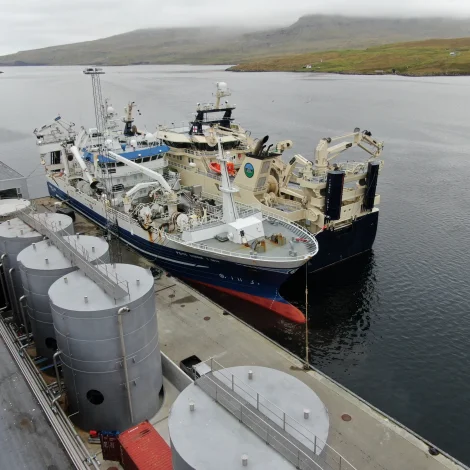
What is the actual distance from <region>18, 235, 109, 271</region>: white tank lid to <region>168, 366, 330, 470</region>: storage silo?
30.3 ft

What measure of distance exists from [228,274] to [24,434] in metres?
22.3

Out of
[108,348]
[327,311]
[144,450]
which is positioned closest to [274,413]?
[144,450]

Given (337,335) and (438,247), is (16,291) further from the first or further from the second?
(438,247)

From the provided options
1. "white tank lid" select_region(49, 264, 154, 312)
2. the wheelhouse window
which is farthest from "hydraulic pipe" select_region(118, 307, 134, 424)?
the wheelhouse window

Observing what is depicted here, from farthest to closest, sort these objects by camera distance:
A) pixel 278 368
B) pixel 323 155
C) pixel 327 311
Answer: pixel 323 155 < pixel 327 311 < pixel 278 368

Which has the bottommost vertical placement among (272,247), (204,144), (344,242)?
(344,242)

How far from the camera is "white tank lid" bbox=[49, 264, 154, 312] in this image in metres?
15.0

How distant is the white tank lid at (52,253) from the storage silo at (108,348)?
5.67 feet

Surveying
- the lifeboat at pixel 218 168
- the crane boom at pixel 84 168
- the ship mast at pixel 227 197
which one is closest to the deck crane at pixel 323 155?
the lifeboat at pixel 218 168

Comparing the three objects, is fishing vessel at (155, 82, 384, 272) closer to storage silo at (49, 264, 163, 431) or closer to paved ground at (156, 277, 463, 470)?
paved ground at (156, 277, 463, 470)

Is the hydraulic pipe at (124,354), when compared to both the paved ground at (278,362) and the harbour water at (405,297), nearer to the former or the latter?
the paved ground at (278,362)

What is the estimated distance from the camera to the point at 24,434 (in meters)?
12.2

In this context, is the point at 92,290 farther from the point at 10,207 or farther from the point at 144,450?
the point at 10,207

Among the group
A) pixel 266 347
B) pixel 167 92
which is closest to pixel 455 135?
pixel 266 347
